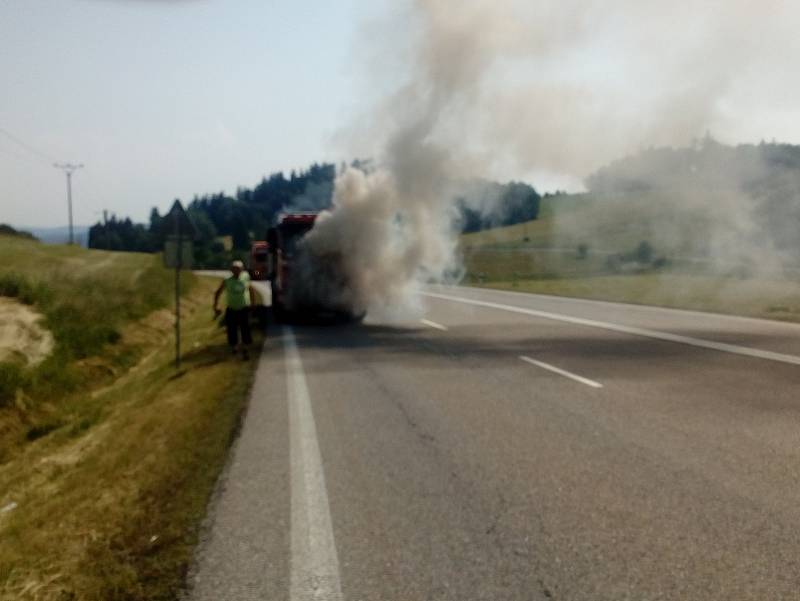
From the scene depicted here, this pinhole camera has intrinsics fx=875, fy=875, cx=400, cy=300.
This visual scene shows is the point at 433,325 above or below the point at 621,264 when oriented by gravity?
below

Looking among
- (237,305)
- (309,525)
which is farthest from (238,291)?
(309,525)

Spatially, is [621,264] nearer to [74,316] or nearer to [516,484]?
[74,316]

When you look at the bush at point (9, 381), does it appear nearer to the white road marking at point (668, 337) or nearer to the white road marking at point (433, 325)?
the white road marking at point (433, 325)

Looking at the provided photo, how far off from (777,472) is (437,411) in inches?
147

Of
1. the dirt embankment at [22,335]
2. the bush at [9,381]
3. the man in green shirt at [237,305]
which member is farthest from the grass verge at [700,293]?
the dirt embankment at [22,335]

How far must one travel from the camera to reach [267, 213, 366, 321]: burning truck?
73.6ft

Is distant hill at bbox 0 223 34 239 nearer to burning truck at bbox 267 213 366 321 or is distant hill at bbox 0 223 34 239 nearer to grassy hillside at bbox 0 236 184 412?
grassy hillside at bbox 0 236 184 412

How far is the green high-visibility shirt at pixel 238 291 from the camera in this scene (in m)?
15.4

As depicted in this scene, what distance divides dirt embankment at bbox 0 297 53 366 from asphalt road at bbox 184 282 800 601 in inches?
339

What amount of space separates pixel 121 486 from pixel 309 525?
2.45 metres

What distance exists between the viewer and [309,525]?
5266 millimetres

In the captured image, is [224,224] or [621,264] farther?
[224,224]

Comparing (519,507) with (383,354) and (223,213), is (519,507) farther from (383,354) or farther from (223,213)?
(223,213)

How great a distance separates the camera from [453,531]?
16.7 ft
